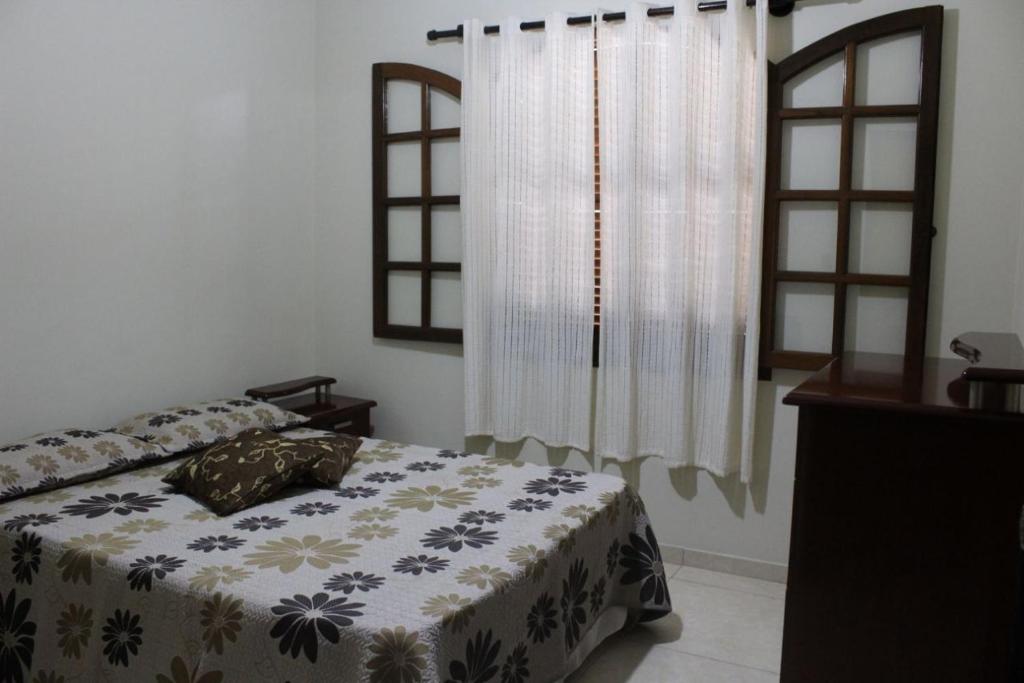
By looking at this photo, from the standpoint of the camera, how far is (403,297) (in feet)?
12.8

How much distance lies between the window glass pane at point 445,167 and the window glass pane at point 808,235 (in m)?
1.41

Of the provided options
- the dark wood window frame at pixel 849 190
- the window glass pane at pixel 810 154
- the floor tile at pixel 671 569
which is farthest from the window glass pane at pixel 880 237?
the floor tile at pixel 671 569

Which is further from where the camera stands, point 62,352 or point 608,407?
point 608,407

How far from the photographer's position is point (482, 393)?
3.64m

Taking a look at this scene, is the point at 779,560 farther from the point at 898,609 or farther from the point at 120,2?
the point at 120,2

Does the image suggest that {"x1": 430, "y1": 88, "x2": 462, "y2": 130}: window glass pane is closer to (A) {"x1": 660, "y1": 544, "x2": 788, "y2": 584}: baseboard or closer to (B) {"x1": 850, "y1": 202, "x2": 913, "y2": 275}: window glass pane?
(B) {"x1": 850, "y1": 202, "x2": 913, "y2": 275}: window glass pane

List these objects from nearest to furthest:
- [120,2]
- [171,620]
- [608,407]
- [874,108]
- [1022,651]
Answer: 1. [1022,651]
2. [171,620]
3. [874,108]
4. [120,2]
5. [608,407]

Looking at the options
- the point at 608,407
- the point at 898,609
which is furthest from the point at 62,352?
the point at 898,609

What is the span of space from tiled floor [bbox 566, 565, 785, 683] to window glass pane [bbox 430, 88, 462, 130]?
2.16 m

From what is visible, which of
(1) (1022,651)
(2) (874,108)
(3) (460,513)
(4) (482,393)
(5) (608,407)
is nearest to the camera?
(1) (1022,651)

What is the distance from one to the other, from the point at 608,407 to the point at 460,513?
3.83 feet

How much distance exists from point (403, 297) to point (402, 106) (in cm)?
88

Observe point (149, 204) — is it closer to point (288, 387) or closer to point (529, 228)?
point (288, 387)

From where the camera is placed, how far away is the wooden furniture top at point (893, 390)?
1.59 m
